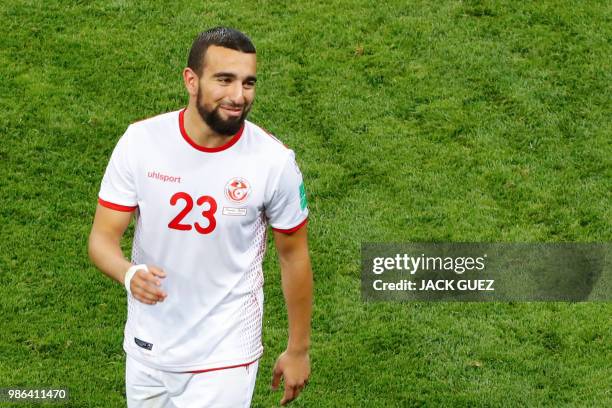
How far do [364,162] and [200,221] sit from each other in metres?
5.76

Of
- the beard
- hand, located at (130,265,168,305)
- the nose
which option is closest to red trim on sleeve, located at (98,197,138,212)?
the beard

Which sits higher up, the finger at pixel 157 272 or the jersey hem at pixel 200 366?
the finger at pixel 157 272

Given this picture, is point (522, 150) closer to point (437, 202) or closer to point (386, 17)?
point (437, 202)

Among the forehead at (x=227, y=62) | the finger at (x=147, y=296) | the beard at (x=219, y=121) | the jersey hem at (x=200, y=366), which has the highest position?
the forehead at (x=227, y=62)

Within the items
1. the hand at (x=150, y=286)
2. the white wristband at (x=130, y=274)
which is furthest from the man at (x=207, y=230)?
the hand at (x=150, y=286)

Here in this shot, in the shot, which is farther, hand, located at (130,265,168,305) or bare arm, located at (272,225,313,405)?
bare arm, located at (272,225,313,405)

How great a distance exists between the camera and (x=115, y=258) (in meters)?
6.50

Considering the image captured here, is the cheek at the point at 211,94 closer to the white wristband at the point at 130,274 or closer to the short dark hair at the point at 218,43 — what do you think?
the short dark hair at the point at 218,43

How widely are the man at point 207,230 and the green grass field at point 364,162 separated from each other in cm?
254

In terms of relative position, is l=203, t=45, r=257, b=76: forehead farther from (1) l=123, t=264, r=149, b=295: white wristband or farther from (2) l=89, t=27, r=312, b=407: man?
(1) l=123, t=264, r=149, b=295: white wristband

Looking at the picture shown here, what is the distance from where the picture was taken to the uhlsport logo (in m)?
6.68

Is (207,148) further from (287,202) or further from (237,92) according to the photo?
(287,202)

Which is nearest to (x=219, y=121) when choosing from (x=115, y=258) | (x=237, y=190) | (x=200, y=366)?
(x=237, y=190)

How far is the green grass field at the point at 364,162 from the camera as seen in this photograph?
9.88m
